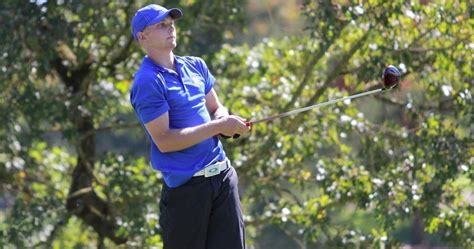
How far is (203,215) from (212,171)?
0.62ft

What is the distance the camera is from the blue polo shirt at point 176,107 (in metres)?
4.50

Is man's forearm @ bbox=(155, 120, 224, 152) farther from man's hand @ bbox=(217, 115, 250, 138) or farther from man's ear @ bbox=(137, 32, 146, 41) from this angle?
man's ear @ bbox=(137, 32, 146, 41)

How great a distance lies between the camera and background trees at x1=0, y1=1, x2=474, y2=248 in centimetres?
703

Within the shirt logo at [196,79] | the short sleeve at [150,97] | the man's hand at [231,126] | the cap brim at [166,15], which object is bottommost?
the man's hand at [231,126]

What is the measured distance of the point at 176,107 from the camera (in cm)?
459

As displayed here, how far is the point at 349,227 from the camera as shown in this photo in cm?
766

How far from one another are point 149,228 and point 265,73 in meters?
1.59

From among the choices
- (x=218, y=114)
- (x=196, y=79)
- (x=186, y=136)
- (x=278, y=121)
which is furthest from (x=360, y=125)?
(x=186, y=136)

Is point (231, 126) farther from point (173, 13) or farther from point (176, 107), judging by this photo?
point (173, 13)

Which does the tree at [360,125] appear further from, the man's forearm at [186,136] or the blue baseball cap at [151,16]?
the man's forearm at [186,136]

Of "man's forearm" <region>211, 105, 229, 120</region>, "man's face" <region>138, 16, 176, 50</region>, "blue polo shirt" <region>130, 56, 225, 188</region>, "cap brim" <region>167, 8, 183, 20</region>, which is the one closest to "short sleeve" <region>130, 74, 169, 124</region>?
"blue polo shirt" <region>130, 56, 225, 188</region>

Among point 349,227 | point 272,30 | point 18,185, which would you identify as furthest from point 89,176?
point 272,30

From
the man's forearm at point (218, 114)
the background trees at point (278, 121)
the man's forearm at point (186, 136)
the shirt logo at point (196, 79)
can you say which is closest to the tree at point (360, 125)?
the background trees at point (278, 121)

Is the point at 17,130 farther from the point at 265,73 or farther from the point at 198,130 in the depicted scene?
the point at 198,130
